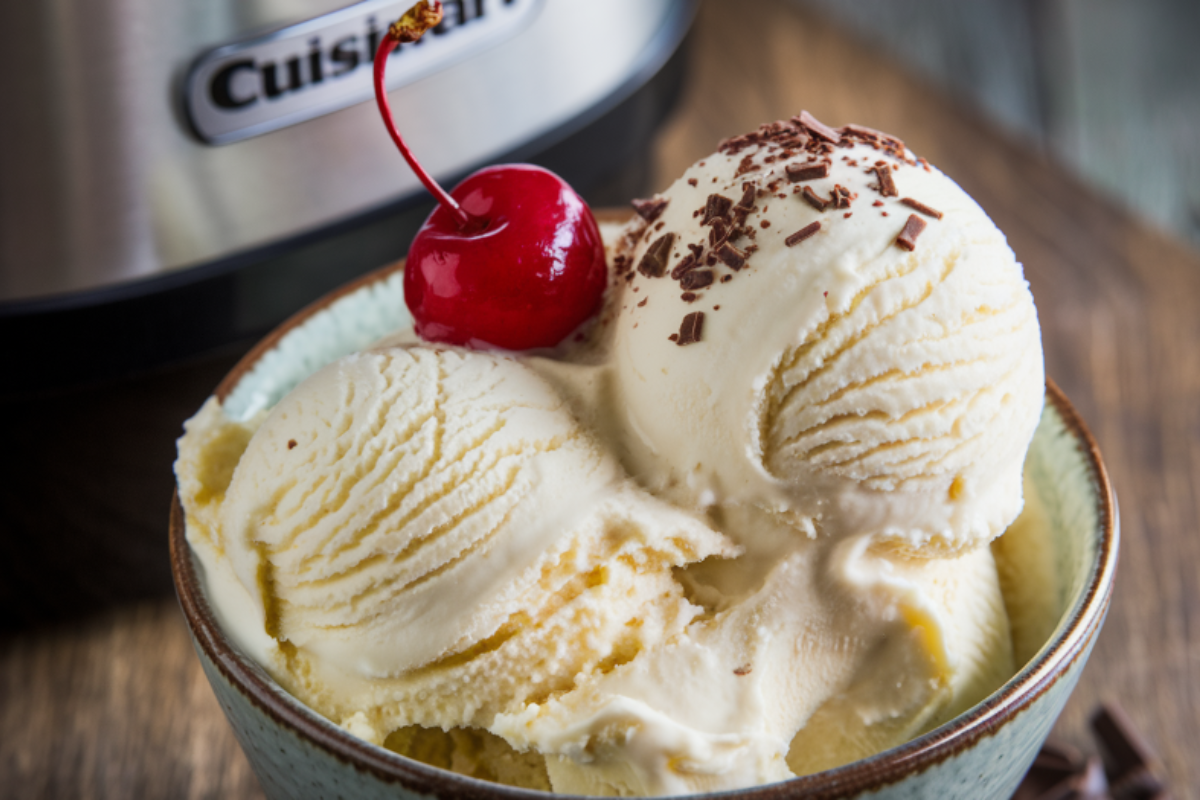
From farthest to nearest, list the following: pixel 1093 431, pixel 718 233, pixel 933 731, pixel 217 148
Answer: pixel 1093 431
pixel 217 148
pixel 718 233
pixel 933 731

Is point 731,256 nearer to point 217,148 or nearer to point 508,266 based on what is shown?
point 508,266

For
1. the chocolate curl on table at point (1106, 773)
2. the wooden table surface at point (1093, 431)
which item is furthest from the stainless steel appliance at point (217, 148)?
the chocolate curl on table at point (1106, 773)

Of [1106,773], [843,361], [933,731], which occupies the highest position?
[843,361]

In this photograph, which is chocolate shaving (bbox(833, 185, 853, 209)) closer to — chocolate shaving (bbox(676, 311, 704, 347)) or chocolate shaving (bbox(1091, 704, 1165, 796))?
chocolate shaving (bbox(676, 311, 704, 347))

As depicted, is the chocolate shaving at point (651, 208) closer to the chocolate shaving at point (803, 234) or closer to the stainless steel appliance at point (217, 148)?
the chocolate shaving at point (803, 234)

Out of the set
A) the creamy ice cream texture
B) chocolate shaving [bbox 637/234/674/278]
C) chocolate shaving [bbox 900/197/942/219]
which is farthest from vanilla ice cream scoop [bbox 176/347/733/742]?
chocolate shaving [bbox 900/197/942/219]

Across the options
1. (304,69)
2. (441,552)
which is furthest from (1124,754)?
(304,69)
